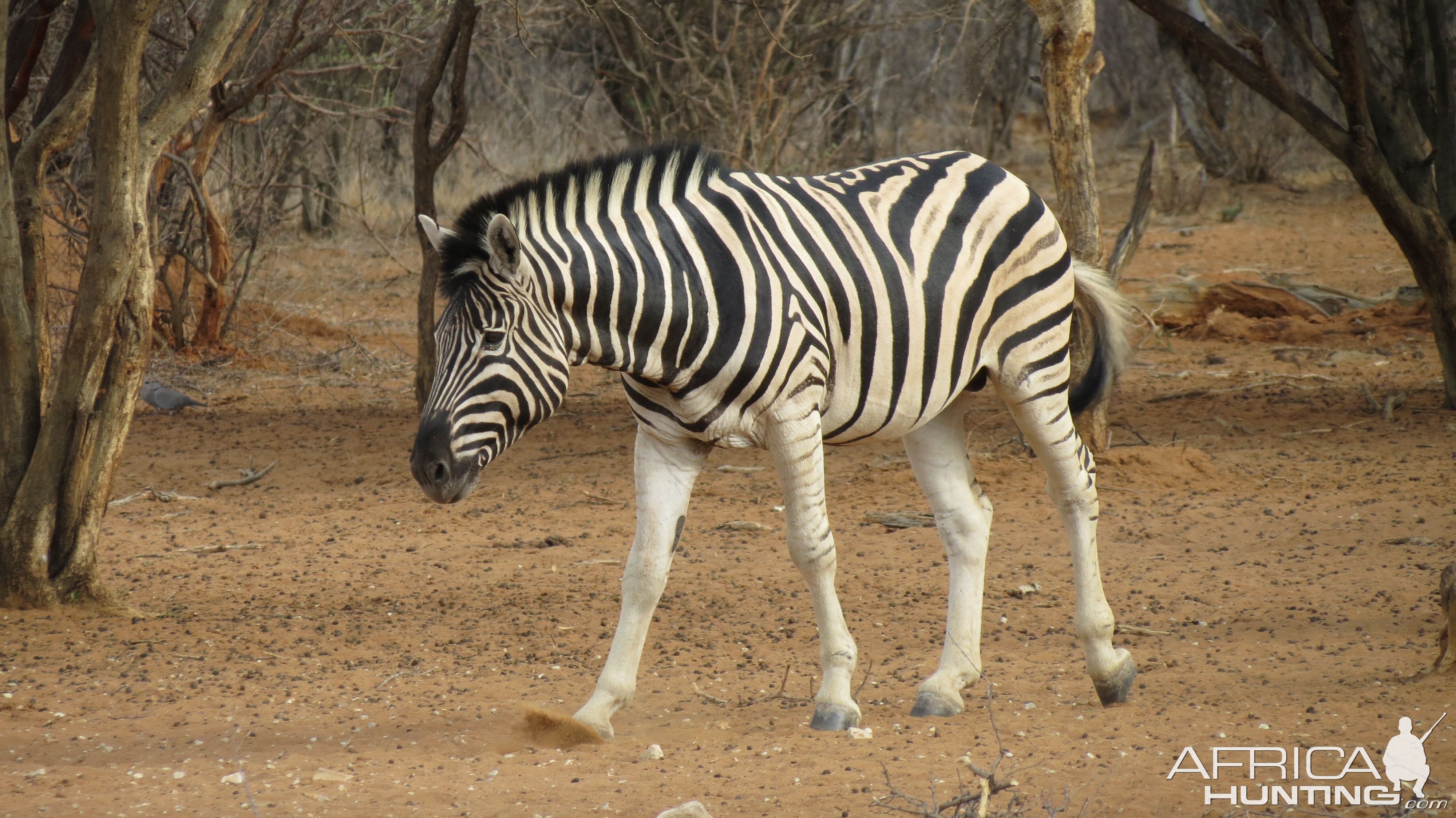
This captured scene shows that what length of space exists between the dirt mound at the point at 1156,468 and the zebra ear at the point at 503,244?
199 inches

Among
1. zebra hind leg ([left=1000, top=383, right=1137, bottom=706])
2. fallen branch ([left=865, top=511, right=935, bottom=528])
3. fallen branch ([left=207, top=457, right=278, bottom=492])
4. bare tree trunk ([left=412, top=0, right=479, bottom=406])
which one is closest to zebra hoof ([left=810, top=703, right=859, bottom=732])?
zebra hind leg ([left=1000, top=383, right=1137, bottom=706])

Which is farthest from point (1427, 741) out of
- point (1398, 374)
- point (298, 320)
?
point (298, 320)

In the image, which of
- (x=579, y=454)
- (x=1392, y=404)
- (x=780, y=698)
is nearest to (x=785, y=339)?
(x=780, y=698)

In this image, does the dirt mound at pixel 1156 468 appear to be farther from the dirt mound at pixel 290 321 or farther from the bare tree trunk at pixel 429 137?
the dirt mound at pixel 290 321

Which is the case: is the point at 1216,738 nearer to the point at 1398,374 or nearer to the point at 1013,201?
the point at 1013,201

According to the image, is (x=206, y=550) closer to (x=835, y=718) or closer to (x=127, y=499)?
(x=127, y=499)

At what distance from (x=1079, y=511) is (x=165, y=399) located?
27.1ft

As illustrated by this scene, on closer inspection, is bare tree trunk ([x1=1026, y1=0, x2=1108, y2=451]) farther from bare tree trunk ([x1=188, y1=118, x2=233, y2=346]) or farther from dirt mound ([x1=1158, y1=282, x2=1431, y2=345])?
bare tree trunk ([x1=188, y1=118, x2=233, y2=346])

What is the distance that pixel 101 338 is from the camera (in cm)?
519

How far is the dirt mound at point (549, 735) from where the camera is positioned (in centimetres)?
393

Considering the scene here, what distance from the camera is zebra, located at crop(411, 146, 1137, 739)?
11.8 ft

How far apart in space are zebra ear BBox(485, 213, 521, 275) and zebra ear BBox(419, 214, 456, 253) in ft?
0.47

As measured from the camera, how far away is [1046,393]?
4363mm

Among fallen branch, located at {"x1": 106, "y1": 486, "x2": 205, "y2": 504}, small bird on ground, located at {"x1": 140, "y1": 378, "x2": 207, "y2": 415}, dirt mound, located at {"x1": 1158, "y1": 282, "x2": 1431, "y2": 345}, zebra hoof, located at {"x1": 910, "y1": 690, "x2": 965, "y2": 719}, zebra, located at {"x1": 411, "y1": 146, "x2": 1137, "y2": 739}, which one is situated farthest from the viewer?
dirt mound, located at {"x1": 1158, "y1": 282, "x2": 1431, "y2": 345}
